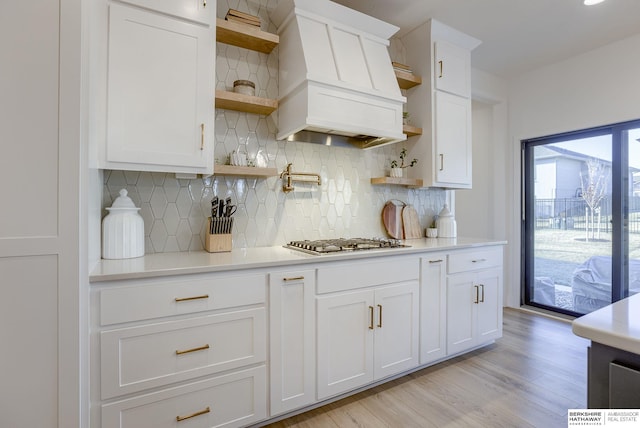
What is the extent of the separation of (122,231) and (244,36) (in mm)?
1404

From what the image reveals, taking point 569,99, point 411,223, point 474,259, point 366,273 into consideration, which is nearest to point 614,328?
point 366,273

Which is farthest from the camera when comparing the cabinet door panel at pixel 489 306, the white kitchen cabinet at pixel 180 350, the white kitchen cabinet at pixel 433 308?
the cabinet door panel at pixel 489 306

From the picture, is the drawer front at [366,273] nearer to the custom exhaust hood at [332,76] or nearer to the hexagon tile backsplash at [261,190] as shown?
the hexagon tile backsplash at [261,190]

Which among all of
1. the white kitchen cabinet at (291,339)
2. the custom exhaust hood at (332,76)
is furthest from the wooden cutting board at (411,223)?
the white kitchen cabinet at (291,339)

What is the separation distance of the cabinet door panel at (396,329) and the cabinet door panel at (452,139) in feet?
3.82

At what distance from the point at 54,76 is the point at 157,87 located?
0.52 metres

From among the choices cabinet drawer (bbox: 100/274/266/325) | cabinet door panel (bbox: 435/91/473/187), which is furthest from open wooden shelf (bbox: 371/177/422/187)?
cabinet drawer (bbox: 100/274/266/325)

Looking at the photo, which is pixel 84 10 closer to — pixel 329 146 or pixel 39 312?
pixel 39 312

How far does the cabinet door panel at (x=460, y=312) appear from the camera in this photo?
7.86ft

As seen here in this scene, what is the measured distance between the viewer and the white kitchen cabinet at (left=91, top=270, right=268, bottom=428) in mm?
1323

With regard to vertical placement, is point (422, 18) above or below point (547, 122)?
above

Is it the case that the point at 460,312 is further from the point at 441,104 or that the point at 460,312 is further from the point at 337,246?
the point at 441,104

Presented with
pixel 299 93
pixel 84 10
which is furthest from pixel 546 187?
pixel 84 10

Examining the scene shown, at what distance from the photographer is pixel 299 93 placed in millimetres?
2045
